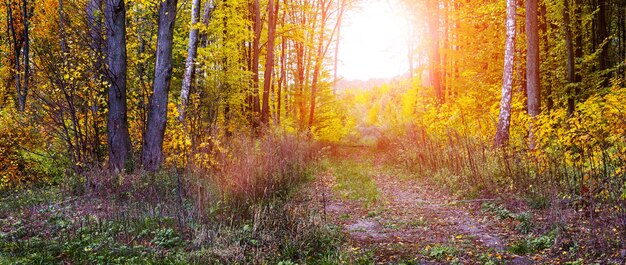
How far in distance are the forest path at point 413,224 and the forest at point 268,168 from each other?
0.13 feet

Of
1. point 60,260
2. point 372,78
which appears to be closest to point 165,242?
point 60,260

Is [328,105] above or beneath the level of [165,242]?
above

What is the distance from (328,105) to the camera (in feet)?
73.9

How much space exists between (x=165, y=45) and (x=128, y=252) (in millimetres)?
5736

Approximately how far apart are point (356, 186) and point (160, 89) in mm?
5293

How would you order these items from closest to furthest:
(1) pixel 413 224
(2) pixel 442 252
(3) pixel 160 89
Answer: (2) pixel 442 252, (1) pixel 413 224, (3) pixel 160 89

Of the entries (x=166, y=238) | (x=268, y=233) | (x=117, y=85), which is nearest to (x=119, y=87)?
(x=117, y=85)

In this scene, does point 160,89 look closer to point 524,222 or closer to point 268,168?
point 268,168

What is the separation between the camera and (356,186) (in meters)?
9.98

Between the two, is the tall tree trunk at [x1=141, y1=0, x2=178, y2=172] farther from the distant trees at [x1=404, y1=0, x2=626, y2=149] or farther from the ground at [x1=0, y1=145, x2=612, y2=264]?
the distant trees at [x1=404, y1=0, x2=626, y2=149]

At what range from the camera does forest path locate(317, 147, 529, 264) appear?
4.80m

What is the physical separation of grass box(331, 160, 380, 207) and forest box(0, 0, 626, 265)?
0.08m

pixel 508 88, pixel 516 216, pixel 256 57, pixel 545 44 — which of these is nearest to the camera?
pixel 516 216

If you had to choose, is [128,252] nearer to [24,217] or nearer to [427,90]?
[24,217]
